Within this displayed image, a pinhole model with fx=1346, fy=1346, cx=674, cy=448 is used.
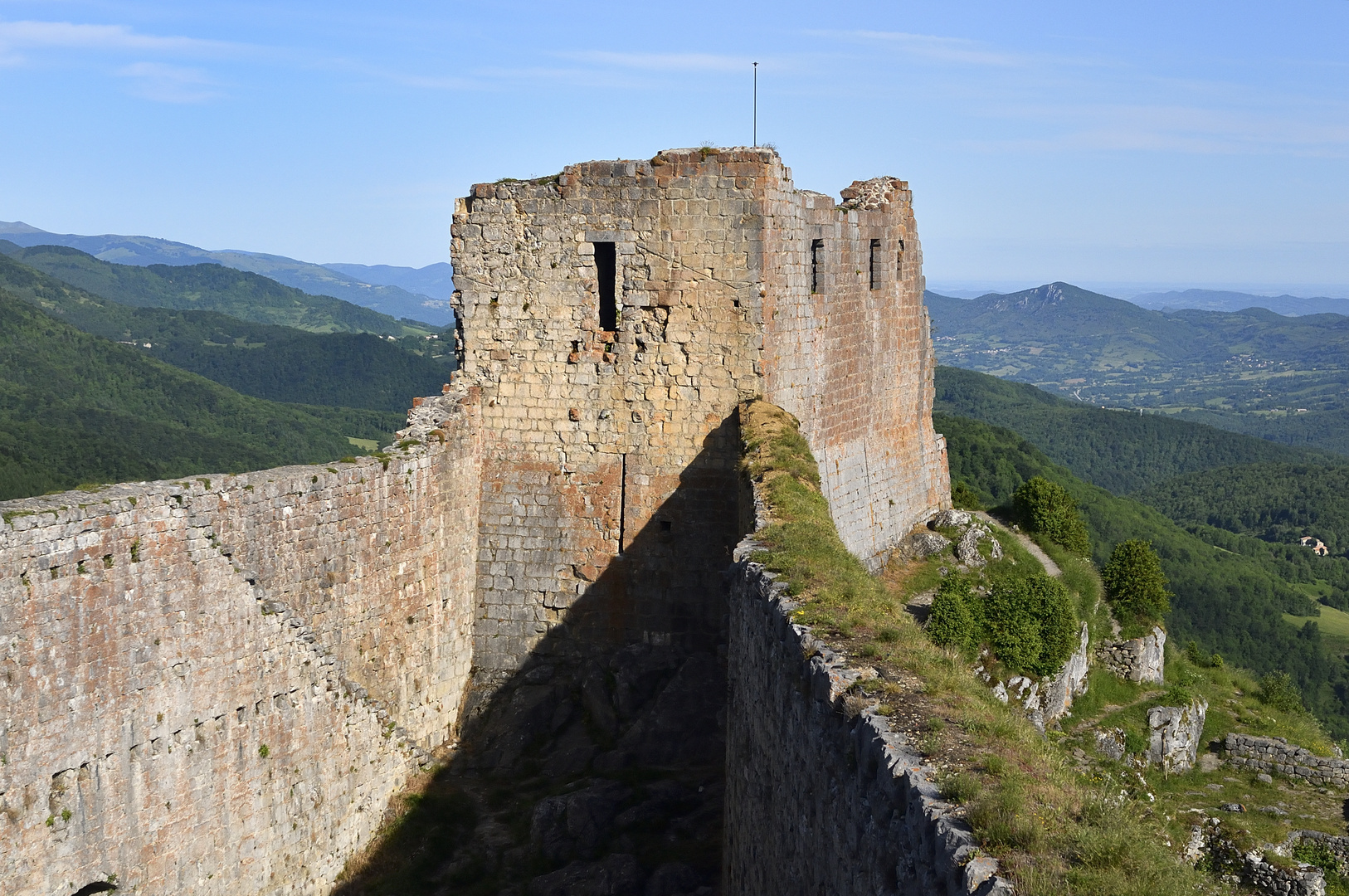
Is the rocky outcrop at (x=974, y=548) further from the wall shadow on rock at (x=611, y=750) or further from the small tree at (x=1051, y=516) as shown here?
the wall shadow on rock at (x=611, y=750)

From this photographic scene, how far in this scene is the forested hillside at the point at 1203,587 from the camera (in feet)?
223

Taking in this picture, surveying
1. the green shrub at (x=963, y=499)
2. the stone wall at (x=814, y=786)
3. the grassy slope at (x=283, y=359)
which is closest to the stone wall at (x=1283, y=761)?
the green shrub at (x=963, y=499)

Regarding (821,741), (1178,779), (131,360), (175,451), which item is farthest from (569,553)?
(131,360)

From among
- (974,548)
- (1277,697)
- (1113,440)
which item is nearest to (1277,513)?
(1113,440)

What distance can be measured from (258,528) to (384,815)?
3777 mm

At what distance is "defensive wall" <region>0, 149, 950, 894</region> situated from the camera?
1116 cm

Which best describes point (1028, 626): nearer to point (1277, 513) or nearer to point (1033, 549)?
point (1033, 549)

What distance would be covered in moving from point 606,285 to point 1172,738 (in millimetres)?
11278

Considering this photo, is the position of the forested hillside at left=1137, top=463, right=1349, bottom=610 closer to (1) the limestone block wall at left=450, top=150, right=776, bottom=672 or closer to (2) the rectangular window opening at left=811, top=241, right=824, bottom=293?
(2) the rectangular window opening at left=811, top=241, right=824, bottom=293

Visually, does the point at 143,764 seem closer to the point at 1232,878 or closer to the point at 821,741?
the point at 821,741

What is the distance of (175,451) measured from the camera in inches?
3110

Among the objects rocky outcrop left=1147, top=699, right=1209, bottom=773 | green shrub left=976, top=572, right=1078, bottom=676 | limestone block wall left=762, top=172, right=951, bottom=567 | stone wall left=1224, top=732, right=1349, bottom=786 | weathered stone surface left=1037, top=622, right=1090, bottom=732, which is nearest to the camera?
limestone block wall left=762, top=172, right=951, bottom=567

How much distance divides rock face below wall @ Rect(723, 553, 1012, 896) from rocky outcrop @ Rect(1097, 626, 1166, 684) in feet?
36.2

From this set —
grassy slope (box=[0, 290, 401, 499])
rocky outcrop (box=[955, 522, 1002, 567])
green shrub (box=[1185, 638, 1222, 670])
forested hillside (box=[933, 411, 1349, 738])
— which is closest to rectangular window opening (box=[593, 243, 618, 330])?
rocky outcrop (box=[955, 522, 1002, 567])
